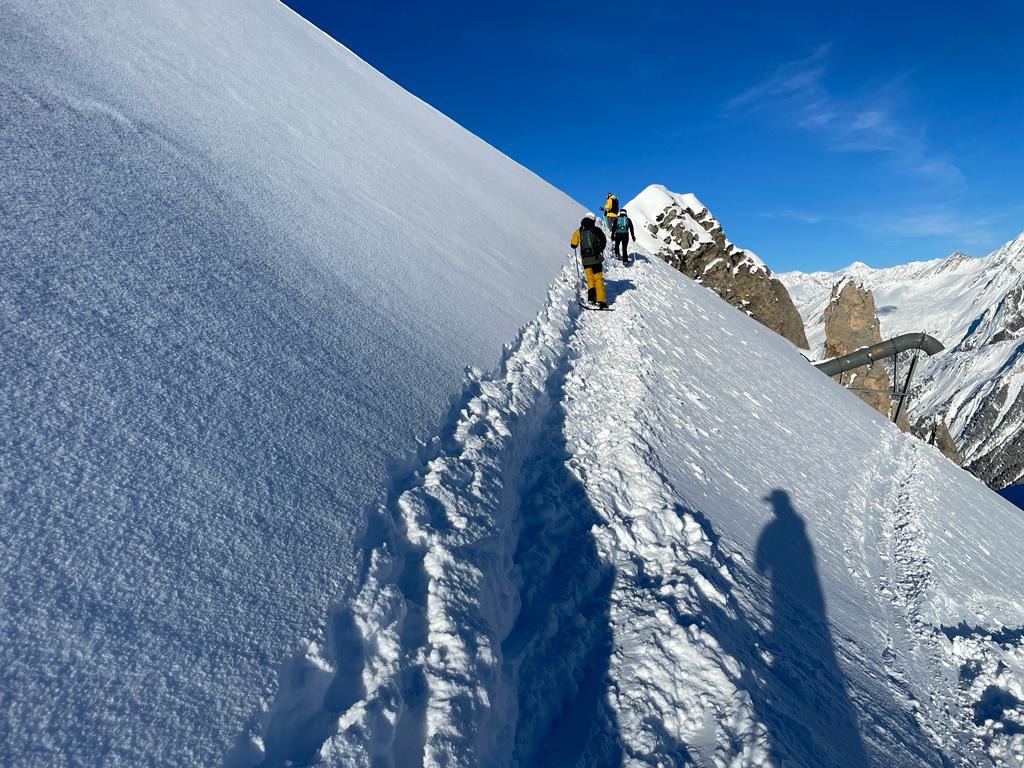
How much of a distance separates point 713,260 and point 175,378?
35564 mm

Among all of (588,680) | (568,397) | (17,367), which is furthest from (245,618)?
(568,397)

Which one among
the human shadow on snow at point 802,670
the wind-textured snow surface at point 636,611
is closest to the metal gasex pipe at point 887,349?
the wind-textured snow surface at point 636,611

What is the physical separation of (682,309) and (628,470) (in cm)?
983

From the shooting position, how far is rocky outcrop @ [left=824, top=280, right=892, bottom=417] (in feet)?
126

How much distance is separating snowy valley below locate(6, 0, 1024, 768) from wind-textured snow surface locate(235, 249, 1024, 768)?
0.02m

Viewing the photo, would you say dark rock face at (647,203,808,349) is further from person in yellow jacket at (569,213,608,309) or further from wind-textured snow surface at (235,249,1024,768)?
wind-textured snow surface at (235,249,1024,768)

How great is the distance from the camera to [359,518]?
3.09 m

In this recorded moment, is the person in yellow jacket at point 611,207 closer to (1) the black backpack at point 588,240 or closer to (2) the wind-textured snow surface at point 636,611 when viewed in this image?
(1) the black backpack at point 588,240

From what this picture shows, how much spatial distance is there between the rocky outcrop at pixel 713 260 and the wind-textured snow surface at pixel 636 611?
27.6 meters

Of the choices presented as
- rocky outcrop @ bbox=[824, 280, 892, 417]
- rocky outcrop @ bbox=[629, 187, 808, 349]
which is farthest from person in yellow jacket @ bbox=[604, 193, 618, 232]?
rocky outcrop @ bbox=[824, 280, 892, 417]

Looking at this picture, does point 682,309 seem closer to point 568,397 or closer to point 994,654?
point 568,397

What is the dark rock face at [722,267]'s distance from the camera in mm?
33938

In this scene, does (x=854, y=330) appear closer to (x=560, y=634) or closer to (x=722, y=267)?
(x=722, y=267)

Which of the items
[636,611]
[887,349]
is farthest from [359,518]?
[887,349]
